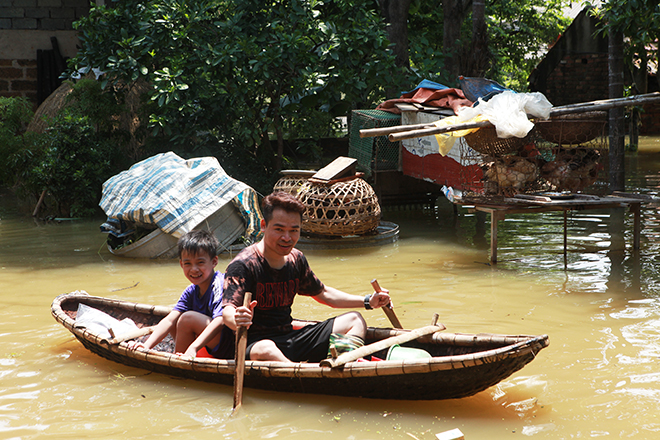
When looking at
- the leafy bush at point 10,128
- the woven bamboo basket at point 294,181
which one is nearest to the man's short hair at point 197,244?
the woven bamboo basket at point 294,181

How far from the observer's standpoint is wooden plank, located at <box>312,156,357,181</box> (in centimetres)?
835

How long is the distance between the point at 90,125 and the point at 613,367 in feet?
32.1

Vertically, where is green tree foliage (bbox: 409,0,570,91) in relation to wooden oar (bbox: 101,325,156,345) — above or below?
above

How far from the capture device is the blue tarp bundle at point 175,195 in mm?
7758

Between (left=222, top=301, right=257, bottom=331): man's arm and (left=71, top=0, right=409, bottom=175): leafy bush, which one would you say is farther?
(left=71, top=0, right=409, bottom=175): leafy bush

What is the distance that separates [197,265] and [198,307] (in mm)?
312

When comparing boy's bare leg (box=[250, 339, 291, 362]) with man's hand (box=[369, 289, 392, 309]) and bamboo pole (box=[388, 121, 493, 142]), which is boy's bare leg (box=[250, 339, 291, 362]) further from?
bamboo pole (box=[388, 121, 493, 142])

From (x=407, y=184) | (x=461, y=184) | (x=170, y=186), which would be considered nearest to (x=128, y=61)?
(x=170, y=186)

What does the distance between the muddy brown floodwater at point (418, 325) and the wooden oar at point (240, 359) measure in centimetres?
13

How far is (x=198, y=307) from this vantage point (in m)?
4.33

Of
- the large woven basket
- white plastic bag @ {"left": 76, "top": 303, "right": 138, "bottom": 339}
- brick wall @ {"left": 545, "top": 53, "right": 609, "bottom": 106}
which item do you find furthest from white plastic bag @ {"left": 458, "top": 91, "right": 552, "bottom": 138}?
brick wall @ {"left": 545, "top": 53, "right": 609, "bottom": 106}

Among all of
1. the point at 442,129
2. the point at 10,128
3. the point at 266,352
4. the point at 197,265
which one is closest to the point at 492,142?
the point at 442,129

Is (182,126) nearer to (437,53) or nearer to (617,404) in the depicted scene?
(437,53)

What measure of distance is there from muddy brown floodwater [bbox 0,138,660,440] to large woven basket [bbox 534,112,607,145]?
54.4 inches
